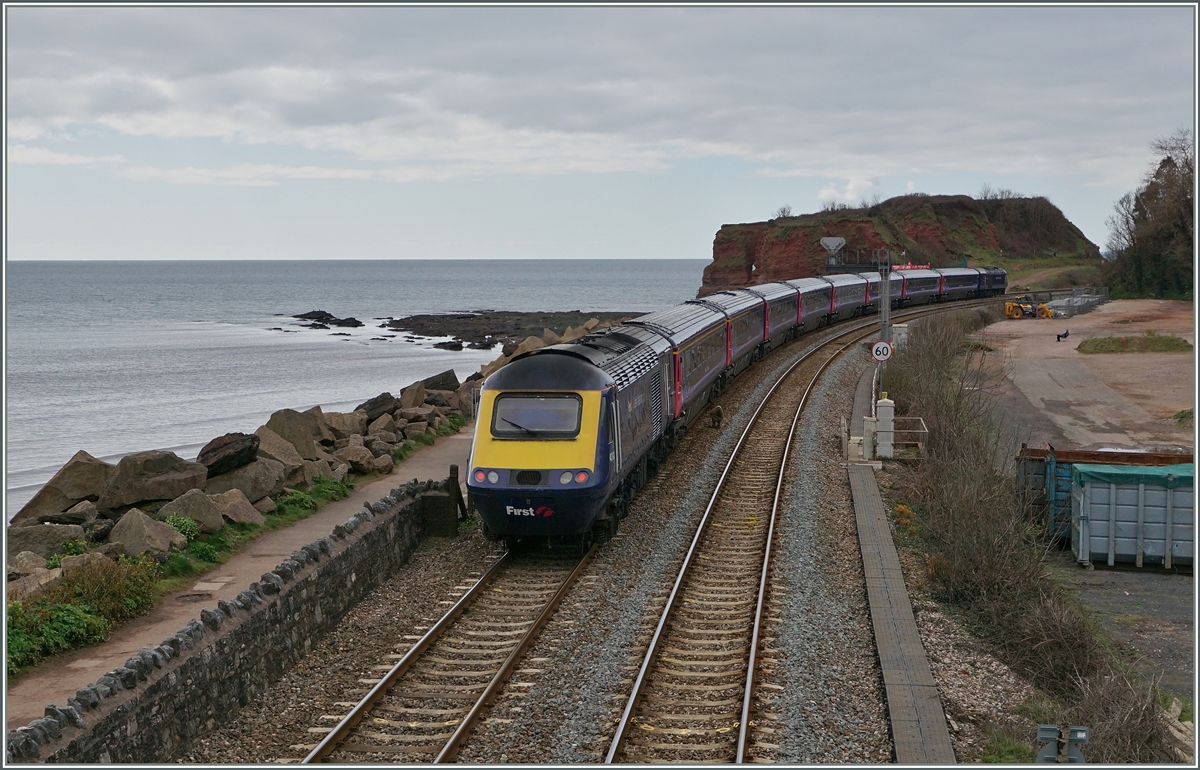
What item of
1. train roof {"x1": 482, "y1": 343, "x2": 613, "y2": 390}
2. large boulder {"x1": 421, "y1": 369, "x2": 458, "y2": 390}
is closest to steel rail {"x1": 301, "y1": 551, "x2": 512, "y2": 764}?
train roof {"x1": 482, "y1": 343, "x2": 613, "y2": 390}

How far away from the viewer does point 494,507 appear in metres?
15.0

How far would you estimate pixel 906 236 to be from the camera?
10569 centimetres

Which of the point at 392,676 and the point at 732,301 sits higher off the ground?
the point at 732,301

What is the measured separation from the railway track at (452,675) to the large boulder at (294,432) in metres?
8.42

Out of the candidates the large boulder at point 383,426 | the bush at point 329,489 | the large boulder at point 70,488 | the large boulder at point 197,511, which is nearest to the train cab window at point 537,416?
the large boulder at point 197,511

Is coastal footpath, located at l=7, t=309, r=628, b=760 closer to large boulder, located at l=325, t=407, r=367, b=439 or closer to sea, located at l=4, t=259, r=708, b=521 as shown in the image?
large boulder, located at l=325, t=407, r=367, b=439

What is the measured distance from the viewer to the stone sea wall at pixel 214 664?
864cm

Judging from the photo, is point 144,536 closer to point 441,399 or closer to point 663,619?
point 663,619

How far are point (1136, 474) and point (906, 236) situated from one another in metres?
91.1

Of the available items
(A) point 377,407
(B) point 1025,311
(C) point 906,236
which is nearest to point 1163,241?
(B) point 1025,311

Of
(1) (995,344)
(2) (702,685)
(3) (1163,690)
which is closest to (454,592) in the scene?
(2) (702,685)

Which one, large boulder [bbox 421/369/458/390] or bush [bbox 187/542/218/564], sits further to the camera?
large boulder [bbox 421/369/458/390]

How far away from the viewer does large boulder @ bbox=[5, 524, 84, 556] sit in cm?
1641

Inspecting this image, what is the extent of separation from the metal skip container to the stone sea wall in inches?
489
